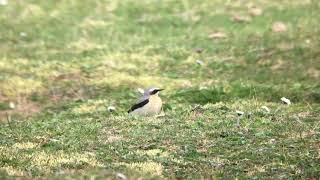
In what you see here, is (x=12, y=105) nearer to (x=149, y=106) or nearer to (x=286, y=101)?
(x=149, y=106)

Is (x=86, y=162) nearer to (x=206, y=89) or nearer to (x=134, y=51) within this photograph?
(x=206, y=89)

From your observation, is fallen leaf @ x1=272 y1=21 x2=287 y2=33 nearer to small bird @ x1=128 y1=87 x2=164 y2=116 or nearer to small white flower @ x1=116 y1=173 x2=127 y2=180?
small bird @ x1=128 y1=87 x2=164 y2=116

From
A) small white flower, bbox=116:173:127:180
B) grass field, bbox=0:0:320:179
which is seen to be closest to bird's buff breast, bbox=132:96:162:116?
grass field, bbox=0:0:320:179

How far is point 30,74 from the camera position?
26641mm

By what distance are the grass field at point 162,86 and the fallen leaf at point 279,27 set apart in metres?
0.15

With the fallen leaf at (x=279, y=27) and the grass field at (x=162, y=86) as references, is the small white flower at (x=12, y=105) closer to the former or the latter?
the grass field at (x=162, y=86)

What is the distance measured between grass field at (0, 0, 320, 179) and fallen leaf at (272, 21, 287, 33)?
0.15 meters

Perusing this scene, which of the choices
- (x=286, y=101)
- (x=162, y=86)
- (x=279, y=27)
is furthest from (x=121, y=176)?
(x=279, y=27)

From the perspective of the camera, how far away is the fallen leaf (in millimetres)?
30656

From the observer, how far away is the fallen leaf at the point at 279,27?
30.7 m

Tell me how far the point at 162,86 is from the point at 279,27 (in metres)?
9.26

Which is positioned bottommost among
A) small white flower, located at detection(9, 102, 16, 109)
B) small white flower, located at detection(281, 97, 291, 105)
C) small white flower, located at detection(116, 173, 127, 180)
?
small white flower, located at detection(9, 102, 16, 109)

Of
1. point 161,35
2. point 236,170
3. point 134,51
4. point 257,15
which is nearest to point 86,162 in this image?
point 236,170

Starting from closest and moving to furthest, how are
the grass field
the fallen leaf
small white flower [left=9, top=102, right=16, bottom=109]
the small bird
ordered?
1. the grass field
2. the small bird
3. small white flower [left=9, top=102, right=16, bottom=109]
4. the fallen leaf
